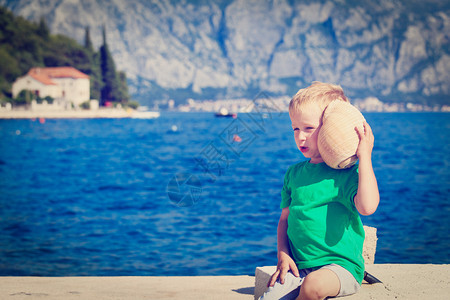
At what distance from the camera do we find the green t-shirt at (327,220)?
283 centimetres

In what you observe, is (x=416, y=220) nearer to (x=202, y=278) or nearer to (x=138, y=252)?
(x=138, y=252)

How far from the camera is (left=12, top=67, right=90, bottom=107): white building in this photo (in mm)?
98375

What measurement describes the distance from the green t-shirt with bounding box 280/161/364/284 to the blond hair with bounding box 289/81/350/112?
0.38 metres

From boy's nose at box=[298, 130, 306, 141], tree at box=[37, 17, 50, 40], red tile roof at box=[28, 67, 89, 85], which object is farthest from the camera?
tree at box=[37, 17, 50, 40]

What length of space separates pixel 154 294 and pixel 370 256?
216 centimetres

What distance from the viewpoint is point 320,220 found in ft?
9.30

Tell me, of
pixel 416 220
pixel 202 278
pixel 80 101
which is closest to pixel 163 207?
pixel 416 220

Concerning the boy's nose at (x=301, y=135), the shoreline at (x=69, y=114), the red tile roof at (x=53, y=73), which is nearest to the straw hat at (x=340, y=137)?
the boy's nose at (x=301, y=135)

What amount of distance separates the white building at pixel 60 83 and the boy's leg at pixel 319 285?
4030 inches

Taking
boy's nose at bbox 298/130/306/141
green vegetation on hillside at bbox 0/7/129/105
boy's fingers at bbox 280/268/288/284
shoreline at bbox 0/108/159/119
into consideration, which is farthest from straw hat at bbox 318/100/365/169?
green vegetation on hillside at bbox 0/7/129/105

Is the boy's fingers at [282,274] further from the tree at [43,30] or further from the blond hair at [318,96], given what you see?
the tree at [43,30]

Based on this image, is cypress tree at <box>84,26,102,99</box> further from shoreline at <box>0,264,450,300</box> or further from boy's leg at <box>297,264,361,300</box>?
boy's leg at <box>297,264,361,300</box>

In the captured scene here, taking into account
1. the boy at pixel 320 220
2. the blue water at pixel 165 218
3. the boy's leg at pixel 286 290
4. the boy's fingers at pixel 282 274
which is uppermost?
the boy at pixel 320 220

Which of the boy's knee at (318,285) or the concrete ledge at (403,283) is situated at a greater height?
the boy's knee at (318,285)
